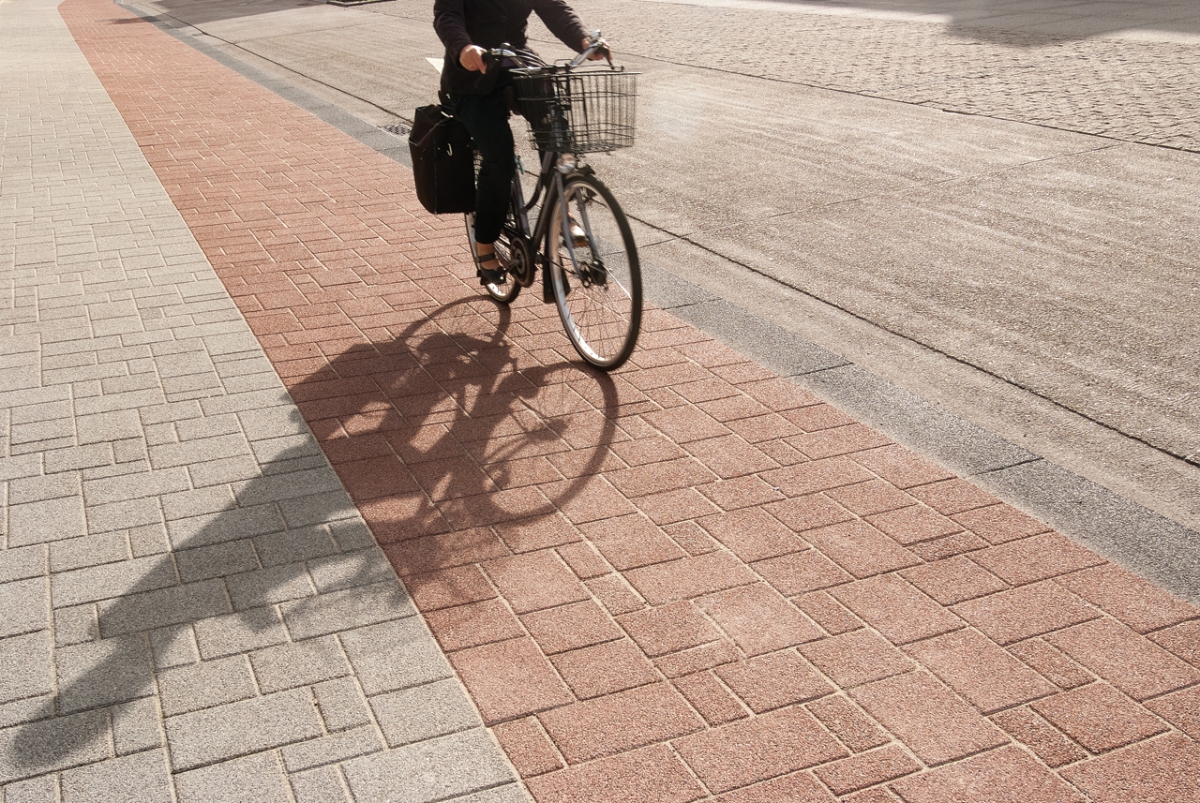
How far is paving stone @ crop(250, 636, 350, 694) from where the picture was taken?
3.17 meters

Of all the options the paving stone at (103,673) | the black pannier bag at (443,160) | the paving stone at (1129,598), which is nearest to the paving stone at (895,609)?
the paving stone at (1129,598)

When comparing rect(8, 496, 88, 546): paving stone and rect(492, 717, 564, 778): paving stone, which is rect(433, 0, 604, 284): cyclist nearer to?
rect(8, 496, 88, 546): paving stone

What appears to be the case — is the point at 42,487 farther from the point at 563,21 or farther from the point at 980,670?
the point at 980,670

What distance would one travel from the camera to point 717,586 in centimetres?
358

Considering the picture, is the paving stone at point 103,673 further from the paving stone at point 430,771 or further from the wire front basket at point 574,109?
the wire front basket at point 574,109

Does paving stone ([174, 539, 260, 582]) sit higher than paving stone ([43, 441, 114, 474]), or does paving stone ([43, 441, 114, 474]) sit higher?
paving stone ([43, 441, 114, 474])

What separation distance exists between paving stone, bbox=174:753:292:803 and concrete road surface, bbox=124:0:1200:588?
8.51 ft

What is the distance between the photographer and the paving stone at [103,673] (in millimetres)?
3111

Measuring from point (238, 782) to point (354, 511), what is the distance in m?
1.37

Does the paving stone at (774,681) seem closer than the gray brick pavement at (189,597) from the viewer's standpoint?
No

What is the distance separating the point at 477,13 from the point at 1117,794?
13.2 ft

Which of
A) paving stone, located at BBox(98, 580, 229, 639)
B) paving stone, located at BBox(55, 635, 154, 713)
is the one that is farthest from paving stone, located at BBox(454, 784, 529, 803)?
paving stone, located at BBox(98, 580, 229, 639)

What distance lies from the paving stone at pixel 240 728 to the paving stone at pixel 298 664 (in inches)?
2.4

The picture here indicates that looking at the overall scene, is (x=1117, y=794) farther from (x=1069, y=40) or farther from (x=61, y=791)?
(x=1069, y=40)
